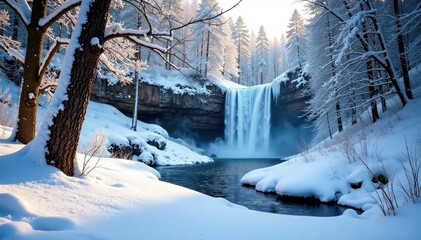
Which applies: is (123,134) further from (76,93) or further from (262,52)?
(262,52)

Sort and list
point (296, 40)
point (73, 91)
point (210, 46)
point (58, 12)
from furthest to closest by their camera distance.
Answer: point (296, 40), point (210, 46), point (58, 12), point (73, 91)

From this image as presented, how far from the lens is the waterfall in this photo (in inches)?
1177

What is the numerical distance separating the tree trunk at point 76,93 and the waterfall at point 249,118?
27.3m

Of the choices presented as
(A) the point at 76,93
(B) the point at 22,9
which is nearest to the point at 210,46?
(B) the point at 22,9

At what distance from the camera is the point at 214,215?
2.83 metres

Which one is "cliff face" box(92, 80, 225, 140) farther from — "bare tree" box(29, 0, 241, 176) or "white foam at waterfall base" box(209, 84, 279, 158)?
"bare tree" box(29, 0, 241, 176)

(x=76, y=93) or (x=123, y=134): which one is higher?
(x=123, y=134)

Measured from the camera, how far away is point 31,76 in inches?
184

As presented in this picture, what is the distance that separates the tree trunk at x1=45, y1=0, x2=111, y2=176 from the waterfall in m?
27.3

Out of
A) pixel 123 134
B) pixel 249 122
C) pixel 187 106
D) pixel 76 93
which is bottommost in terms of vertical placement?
pixel 76 93

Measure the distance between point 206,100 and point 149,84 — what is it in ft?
22.3

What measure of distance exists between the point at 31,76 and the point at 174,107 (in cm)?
2364

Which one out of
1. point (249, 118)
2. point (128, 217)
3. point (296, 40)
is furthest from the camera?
point (296, 40)

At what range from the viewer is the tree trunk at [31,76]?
457 cm
